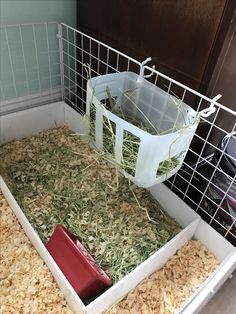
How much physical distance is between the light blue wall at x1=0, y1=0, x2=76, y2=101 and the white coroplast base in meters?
0.19

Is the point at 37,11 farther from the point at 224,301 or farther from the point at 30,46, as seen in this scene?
the point at 224,301

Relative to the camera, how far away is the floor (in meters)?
1.00

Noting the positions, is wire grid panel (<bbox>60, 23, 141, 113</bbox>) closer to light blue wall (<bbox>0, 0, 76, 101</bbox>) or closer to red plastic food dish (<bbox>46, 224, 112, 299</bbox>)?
light blue wall (<bbox>0, 0, 76, 101</bbox>)

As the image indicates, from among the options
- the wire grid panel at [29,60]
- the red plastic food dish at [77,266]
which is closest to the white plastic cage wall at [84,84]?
the wire grid panel at [29,60]

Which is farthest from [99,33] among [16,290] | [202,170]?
[16,290]

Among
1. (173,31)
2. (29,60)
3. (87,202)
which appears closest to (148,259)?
(87,202)

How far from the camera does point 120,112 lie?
1.08m

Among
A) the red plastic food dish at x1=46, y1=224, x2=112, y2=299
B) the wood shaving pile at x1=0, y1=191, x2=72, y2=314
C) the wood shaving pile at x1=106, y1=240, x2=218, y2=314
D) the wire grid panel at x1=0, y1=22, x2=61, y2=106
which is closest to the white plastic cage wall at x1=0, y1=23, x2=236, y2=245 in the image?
the wire grid panel at x1=0, y1=22, x2=61, y2=106

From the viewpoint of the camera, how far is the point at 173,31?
3.17 feet

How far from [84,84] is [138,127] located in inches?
26.2

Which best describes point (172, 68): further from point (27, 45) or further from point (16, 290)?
point (16, 290)

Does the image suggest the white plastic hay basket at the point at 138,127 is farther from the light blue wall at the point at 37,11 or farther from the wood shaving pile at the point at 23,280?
the light blue wall at the point at 37,11

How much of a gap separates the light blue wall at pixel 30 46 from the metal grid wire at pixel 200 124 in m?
0.07

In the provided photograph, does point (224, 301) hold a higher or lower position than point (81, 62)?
lower
